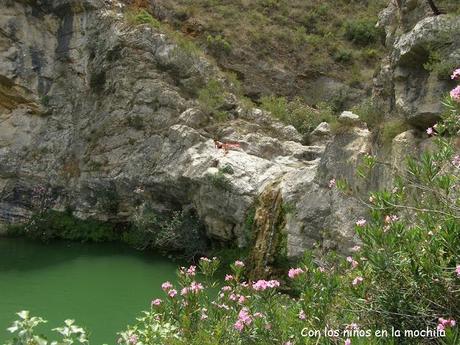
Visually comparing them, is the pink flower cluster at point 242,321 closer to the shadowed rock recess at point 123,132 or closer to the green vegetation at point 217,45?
the shadowed rock recess at point 123,132

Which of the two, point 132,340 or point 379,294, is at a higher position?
point 379,294

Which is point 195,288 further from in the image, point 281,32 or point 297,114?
point 281,32

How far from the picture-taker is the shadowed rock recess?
13.1 m

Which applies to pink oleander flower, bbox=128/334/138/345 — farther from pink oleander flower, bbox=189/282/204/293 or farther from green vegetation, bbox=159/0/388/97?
green vegetation, bbox=159/0/388/97

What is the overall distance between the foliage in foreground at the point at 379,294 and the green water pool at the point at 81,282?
458 centimetres

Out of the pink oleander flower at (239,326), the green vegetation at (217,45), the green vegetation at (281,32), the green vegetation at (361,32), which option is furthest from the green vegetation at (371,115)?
the green vegetation at (361,32)

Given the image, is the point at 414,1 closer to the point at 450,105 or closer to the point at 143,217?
the point at 450,105

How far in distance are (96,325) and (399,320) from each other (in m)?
6.54

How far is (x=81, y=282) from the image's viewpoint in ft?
37.4

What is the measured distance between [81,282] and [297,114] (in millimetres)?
9857

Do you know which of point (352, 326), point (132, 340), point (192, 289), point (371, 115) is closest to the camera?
Answer: point (352, 326)

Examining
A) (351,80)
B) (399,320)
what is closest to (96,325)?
(399,320)

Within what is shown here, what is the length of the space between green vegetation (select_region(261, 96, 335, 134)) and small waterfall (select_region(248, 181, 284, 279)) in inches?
209

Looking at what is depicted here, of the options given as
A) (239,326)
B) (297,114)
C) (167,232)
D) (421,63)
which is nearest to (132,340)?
(239,326)
